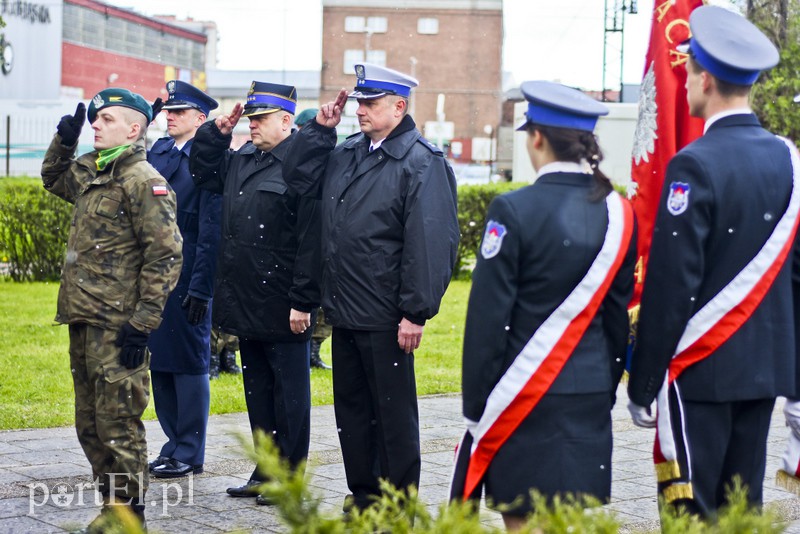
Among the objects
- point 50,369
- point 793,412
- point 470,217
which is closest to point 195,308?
point 793,412

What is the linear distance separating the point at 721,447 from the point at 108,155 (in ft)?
10.4

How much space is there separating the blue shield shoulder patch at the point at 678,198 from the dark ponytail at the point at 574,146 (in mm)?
208

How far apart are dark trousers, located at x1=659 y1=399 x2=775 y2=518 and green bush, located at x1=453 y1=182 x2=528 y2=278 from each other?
650 inches

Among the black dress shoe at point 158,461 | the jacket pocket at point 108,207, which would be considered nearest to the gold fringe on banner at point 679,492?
the jacket pocket at point 108,207

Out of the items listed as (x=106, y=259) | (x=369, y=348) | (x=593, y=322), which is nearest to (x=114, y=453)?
(x=106, y=259)

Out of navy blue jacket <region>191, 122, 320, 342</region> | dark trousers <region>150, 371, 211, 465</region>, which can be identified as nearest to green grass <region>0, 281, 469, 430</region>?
dark trousers <region>150, 371, 211, 465</region>

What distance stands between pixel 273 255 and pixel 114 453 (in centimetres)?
142

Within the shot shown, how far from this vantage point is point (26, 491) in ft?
19.6

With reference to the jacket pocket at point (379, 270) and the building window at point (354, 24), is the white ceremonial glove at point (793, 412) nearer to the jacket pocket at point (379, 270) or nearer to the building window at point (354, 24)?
the jacket pocket at point (379, 270)

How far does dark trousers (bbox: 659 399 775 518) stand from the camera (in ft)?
12.5

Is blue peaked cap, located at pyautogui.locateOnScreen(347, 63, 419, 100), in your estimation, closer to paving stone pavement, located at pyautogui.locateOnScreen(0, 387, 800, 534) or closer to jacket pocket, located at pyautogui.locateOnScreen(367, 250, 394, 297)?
jacket pocket, located at pyautogui.locateOnScreen(367, 250, 394, 297)

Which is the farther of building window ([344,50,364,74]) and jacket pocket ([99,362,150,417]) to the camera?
building window ([344,50,364,74])

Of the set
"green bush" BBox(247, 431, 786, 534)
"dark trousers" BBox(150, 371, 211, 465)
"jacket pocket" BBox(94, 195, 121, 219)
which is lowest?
"dark trousers" BBox(150, 371, 211, 465)

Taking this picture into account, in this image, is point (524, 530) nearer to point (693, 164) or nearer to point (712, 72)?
point (693, 164)
